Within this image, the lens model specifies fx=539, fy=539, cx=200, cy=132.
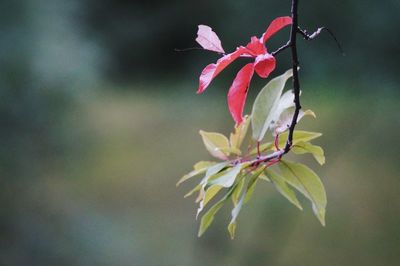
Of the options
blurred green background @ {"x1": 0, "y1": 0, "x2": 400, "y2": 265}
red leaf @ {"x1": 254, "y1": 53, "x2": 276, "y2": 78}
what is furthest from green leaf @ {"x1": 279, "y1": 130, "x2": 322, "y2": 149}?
blurred green background @ {"x1": 0, "y1": 0, "x2": 400, "y2": 265}

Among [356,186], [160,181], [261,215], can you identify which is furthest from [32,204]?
[356,186]

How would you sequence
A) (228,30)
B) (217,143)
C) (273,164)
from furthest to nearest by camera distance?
(228,30), (217,143), (273,164)

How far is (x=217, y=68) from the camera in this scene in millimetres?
392

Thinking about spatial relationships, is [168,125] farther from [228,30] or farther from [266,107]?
[266,107]

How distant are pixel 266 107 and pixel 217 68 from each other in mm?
121

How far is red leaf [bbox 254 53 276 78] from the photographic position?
390mm

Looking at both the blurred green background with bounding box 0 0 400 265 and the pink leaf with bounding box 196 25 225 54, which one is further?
the blurred green background with bounding box 0 0 400 265

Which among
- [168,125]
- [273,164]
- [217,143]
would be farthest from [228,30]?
[273,164]

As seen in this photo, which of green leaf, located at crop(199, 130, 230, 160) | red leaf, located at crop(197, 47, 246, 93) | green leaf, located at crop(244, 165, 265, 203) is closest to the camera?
Answer: red leaf, located at crop(197, 47, 246, 93)

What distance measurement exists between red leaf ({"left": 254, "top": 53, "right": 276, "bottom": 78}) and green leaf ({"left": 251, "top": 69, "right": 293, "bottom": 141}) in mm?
101

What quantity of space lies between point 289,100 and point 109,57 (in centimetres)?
103

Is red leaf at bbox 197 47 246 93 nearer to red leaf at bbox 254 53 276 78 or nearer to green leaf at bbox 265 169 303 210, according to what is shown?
red leaf at bbox 254 53 276 78

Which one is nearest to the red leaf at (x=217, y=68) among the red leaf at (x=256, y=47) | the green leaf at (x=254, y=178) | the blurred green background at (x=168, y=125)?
the red leaf at (x=256, y=47)

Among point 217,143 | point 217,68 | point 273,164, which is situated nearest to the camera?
point 217,68
